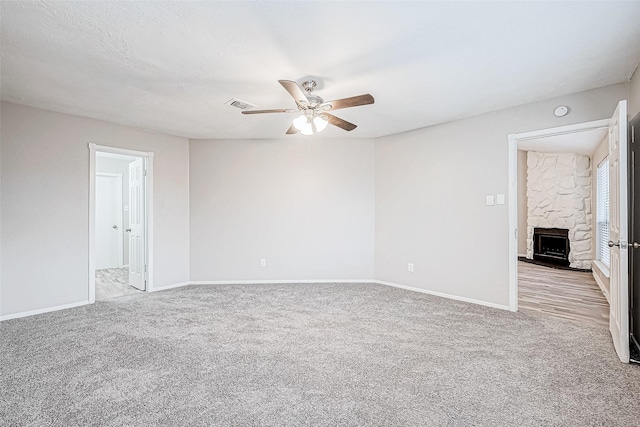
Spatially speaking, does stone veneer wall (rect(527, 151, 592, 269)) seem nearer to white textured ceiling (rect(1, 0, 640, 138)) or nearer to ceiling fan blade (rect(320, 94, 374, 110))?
white textured ceiling (rect(1, 0, 640, 138))

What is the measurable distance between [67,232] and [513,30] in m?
5.00

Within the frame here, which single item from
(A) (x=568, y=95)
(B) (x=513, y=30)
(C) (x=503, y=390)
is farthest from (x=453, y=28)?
(C) (x=503, y=390)

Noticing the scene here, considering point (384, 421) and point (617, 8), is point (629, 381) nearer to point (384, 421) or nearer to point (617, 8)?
point (384, 421)

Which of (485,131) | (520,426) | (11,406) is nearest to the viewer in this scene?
(520,426)

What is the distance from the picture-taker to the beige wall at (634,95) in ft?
8.76

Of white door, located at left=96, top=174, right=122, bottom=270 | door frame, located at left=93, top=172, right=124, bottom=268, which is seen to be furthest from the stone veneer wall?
white door, located at left=96, top=174, right=122, bottom=270

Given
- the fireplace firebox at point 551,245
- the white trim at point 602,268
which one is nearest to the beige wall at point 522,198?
the fireplace firebox at point 551,245

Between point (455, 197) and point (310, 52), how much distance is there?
2792 millimetres

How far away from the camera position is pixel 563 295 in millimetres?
4441

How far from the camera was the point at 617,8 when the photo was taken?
6.33 ft

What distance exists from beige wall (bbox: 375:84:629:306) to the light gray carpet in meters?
0.59

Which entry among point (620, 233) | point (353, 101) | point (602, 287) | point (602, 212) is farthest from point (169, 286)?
point (602, 212)

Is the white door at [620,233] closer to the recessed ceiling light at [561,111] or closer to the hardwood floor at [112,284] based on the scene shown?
the recessed ceiling light at [561,111]

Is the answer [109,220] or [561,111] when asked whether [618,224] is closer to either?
[561,111]
